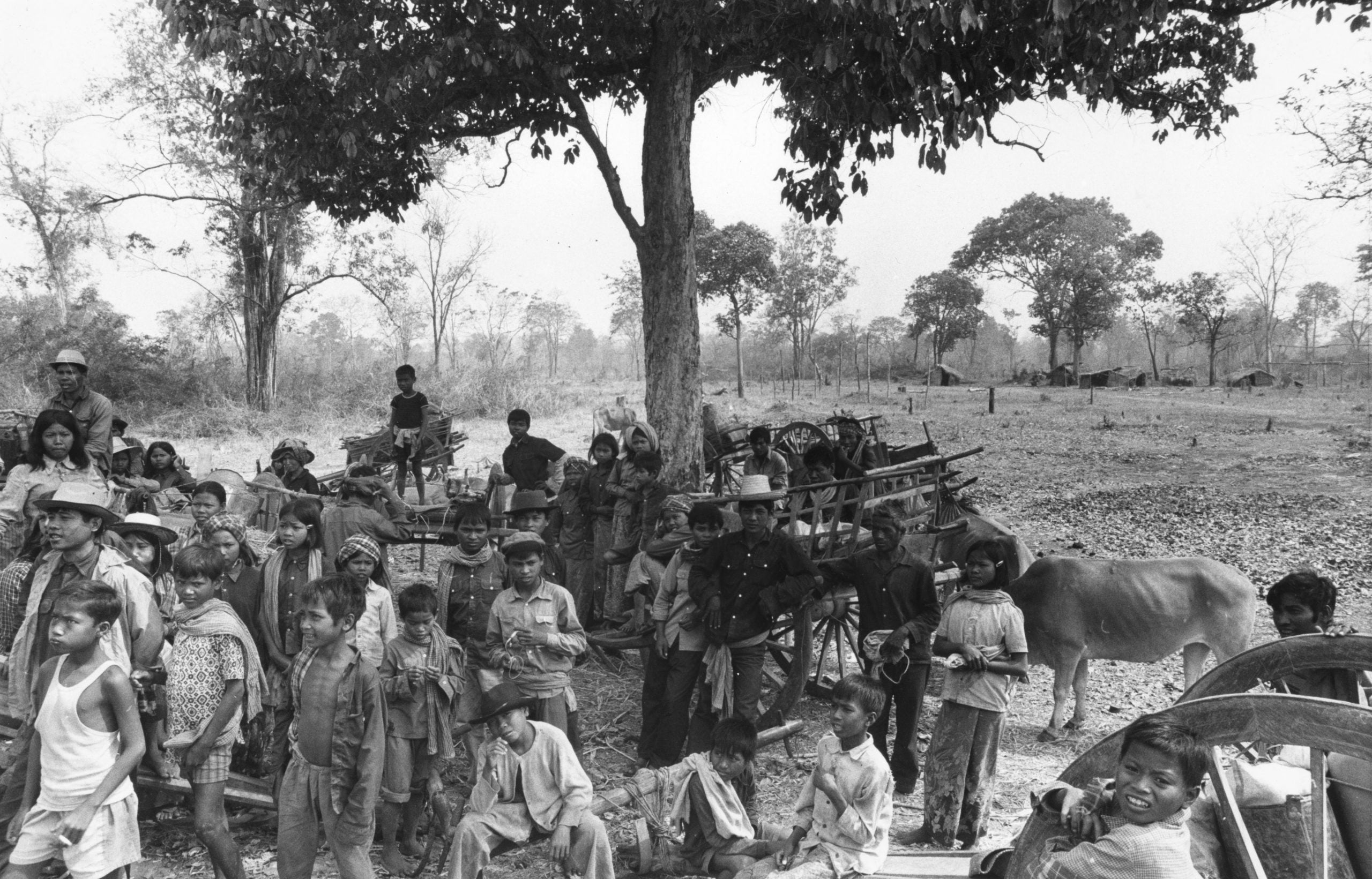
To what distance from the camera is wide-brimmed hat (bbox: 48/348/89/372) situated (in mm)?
6883

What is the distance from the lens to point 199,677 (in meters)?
3.87

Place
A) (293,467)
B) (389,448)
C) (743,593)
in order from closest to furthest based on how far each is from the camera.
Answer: (743,593), (293,467), (389,448)

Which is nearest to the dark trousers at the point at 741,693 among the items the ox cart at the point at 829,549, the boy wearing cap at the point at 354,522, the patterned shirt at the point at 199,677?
the ox cart at the point at 829,549

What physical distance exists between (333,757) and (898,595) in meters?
3.20

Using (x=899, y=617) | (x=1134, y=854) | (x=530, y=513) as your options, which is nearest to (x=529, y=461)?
(x=530, y=513)

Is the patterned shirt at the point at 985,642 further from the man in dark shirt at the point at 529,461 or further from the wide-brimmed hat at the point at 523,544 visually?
the man in dark shirt at the point at 529,461

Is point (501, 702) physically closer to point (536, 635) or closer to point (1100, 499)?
point (536, 635)

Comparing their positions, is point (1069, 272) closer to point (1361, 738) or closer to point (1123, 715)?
point (1123, 715)

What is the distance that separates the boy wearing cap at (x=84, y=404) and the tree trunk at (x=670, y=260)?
4.66 meters

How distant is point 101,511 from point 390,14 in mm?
4981

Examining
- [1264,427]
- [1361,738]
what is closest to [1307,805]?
[1361,738]

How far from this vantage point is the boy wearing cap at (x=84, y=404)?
6984mm

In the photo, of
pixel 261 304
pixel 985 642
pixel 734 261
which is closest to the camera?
pixel 985 642

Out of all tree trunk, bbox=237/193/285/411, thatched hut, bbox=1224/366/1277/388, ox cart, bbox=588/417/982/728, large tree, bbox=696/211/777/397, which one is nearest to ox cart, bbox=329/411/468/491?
ox cart, bbox=588/417/982/728
